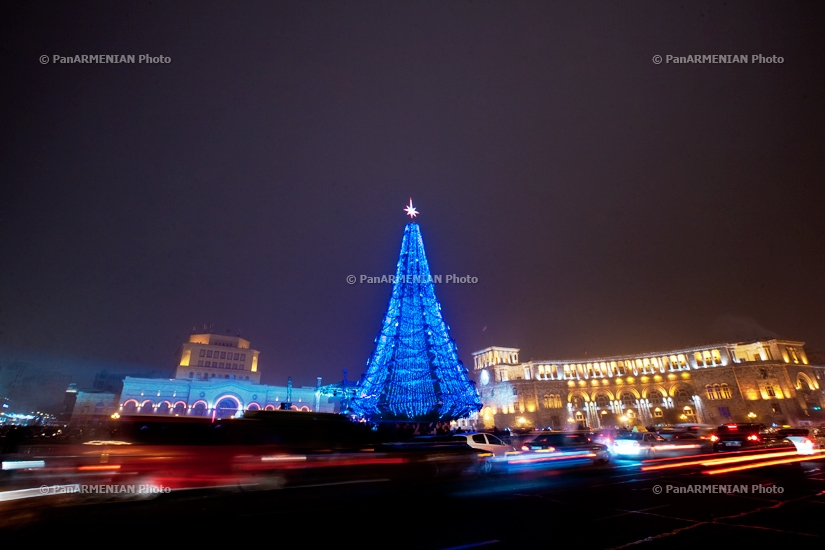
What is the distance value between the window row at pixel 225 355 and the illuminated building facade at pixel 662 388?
5472 centimetres

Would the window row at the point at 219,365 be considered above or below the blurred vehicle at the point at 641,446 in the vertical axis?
above

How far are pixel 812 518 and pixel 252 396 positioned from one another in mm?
81915

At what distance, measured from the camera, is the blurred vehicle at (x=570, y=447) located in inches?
632

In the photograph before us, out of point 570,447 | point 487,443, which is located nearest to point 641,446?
point 570,447

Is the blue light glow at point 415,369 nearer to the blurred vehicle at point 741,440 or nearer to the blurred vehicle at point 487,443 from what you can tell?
the blurred vehicle at point 487,443

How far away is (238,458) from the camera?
977 cm

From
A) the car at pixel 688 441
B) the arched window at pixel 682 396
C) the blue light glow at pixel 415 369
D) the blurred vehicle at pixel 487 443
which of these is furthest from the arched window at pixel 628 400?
the blurred vehicle at pixel 487 443

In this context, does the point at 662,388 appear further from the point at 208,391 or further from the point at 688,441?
the point at 208,391

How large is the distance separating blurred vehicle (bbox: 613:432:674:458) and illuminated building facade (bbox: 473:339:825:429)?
6030cm

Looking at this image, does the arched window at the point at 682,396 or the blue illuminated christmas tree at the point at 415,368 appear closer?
the blue illuminated christmas tree at the point at 415,368

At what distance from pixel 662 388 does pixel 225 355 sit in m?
88.8

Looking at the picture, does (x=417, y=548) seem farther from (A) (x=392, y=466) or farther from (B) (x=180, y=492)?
(B) (x=180, y=492)

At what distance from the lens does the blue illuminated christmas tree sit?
1013 inches

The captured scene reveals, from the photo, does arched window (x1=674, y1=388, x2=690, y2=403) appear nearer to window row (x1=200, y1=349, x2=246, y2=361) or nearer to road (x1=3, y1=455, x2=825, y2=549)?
road (x1=3, y1=455, x2=825, y2=549)
